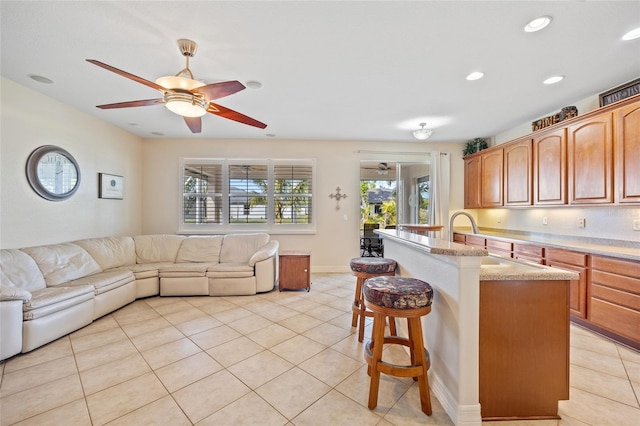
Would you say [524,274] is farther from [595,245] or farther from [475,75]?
[595,245]

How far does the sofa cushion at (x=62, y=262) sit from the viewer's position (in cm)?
287

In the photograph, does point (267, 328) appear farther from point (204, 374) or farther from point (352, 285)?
point (352, 285)

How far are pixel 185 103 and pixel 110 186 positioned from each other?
318 cm

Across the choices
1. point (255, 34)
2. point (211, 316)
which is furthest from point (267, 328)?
point (255, 34)

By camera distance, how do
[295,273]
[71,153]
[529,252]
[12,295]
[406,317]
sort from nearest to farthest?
1. [406,317]
2. [12,295]
3. [529,252]
4. [71,153]
5. [295,273]

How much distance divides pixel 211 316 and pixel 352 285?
2259mm

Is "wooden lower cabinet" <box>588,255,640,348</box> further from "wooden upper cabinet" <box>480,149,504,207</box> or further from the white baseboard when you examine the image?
the white baseboard

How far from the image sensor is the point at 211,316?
10.2 ft

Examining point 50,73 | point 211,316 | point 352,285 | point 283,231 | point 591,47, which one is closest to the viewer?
point 591,47

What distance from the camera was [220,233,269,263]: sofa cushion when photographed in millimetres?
4348

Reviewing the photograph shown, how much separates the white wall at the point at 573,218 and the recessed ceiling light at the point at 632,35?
130 cm

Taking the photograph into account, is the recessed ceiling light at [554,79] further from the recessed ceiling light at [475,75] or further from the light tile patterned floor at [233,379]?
the light tile patterned floor at [233,379]

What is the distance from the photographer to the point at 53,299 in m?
2.46

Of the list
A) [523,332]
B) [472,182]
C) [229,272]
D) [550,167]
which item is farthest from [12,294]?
[472,182]
